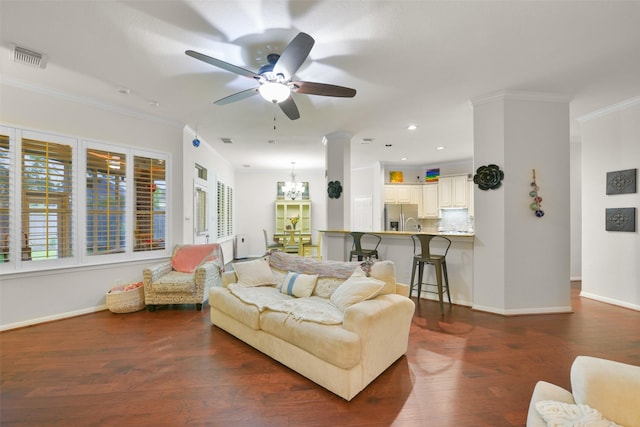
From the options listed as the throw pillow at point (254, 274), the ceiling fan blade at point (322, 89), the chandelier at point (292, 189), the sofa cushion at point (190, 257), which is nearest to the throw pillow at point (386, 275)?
the throw pillow at point (254, 274)

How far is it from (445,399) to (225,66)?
117 inches

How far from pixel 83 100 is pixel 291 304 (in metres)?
3.79

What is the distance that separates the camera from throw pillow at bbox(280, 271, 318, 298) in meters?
2.88

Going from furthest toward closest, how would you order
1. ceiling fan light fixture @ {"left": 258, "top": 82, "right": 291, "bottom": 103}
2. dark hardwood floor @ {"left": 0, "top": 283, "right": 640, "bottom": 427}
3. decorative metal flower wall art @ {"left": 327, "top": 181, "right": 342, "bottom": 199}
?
decorative metal flower wall art @ {"left": 327, "top": 181, "right": 342, "bottom": 199} → ceiling fan light fixture @ {"left": 258, "top": 82, "right": 291, "bottom": 103} → dark hardwood floor @ {"left": 0, "top": 283, "right": 640, "bottom": 427}

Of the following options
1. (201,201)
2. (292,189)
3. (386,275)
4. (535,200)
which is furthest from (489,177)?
(292,189)

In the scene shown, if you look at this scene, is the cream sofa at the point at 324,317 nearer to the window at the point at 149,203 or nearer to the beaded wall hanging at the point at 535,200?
the window at the point at 149,203

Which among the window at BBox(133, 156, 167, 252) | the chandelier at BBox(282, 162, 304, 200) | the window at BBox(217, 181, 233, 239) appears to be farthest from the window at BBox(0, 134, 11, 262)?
the chandelier at BBox(282, 162, 304, 200)

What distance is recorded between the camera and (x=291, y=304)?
2529mm

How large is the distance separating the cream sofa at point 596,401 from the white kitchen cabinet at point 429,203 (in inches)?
261

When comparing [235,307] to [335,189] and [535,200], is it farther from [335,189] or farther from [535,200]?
[535,200]

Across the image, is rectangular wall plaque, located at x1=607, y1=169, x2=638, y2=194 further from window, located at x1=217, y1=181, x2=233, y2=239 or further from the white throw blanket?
window, located at x1=217, y1=181, x2=233, y2=239

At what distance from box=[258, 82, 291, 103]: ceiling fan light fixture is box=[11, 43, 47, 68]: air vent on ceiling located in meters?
2.13

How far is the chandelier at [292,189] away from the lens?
27.4 feet

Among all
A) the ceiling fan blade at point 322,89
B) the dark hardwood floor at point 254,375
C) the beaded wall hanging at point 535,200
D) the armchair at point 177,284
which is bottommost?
the dark hardwood floor at point 254,375
